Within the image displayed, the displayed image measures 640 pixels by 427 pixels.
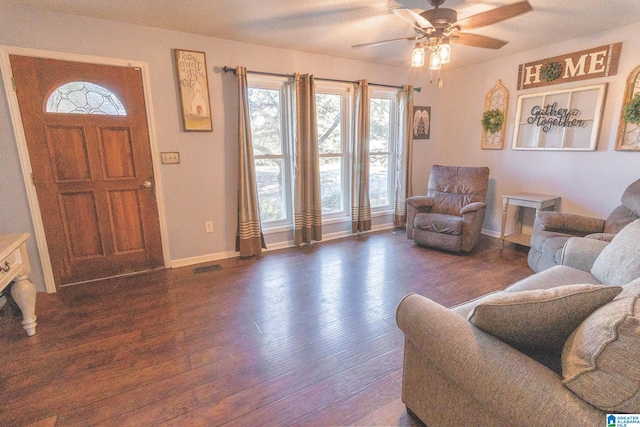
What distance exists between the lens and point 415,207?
3924mm

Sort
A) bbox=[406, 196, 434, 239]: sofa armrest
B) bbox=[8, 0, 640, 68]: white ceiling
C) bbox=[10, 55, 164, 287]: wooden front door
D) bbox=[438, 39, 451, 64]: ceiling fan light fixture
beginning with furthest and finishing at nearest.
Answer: bbox=[406, 196, 434, 239]: sofa armrest → bbox=[10, 55, 164, 287]: wooden front door → bbox=[8, 0, 640, 68]: white ceiling → bbox=[438, 39, 451, 64]: ceiling fan light fixture

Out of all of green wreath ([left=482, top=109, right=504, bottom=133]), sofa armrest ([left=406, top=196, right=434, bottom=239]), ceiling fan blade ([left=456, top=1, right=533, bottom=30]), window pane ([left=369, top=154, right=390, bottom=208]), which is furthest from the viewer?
window pane ([left=369, top=154, right=390, bottom=208])

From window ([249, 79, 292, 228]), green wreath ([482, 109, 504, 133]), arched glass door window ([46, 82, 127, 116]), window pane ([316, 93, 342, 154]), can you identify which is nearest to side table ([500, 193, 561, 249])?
green wreath ([482, 109, 504, 133])

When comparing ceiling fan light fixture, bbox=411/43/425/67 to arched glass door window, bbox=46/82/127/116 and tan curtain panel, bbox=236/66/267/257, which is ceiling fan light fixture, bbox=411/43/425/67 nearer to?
tan curtain panel, bbox=236/66/267/257

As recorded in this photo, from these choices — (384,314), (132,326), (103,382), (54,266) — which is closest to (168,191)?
(54,266)

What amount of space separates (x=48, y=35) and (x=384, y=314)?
3.56m

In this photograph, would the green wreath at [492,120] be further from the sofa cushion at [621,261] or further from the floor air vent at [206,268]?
the floor air vent at [206,268]

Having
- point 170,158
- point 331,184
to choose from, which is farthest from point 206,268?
point 331,184

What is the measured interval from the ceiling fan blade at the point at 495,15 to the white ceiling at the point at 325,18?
31cm

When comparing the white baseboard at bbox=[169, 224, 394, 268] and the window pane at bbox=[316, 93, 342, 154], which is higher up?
the window pane at bbox=[316, 93, 342, 154]

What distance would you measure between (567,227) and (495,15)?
2.08 m

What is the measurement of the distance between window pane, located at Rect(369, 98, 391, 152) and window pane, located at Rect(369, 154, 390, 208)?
0.15 m

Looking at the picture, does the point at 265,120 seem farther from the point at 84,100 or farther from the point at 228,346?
the point at 228,346

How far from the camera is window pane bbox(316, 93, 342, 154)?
13.0ft
